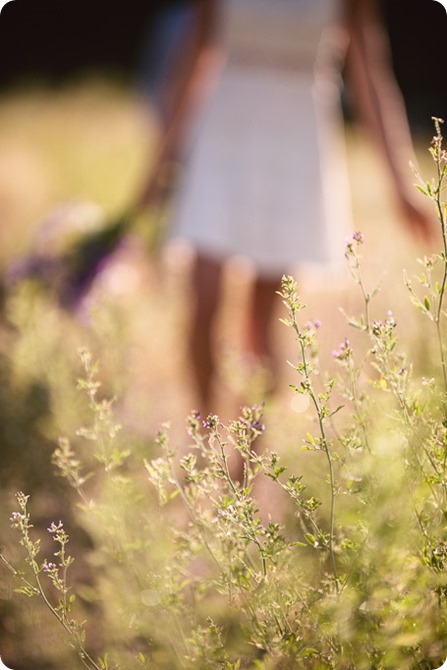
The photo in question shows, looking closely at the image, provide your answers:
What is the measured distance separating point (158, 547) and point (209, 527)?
18 cm

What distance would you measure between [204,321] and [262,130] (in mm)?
784

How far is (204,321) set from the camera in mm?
2957

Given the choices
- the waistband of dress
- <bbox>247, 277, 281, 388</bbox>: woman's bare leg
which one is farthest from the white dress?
<bbox>247, 277, 281, 388</bbox>: woman's bare leg

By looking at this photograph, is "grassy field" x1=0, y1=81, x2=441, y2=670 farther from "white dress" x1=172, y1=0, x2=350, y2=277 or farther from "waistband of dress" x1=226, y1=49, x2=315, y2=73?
"waistband of dress" x1=226, y1=49, x2=315, y2=73

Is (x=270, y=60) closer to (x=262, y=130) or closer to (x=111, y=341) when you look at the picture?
(x=262, y=130)

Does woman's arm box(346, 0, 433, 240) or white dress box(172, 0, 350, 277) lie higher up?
woman's arm box(346, 0, 433, 240)

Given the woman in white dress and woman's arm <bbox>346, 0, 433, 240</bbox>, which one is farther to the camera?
the woman in white dress

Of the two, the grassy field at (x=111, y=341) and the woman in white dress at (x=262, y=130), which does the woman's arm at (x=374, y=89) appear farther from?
the grassy field at (x=111, y=341)

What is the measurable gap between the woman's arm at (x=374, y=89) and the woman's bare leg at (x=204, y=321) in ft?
2.56

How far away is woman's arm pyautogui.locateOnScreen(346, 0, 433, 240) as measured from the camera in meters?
2.57

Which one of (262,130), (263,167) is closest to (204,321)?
(263,167)

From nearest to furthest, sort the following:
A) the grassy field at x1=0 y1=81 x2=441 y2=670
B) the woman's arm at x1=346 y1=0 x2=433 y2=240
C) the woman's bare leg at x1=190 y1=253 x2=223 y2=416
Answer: the grassy field at x1=0 y1=81 x2=441 y2=670, the woman's arm at x1=346 y1=0 x2=433 y2=240, the woman's bare leg at x1=190 y1=253 x2=223 y2=416

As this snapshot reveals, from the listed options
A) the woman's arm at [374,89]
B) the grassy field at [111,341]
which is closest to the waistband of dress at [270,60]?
the woman's arm at [374,89]

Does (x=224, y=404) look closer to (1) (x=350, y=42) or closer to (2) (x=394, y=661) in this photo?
(1) (x=350, y=42)
